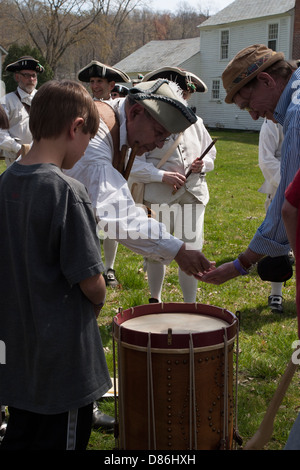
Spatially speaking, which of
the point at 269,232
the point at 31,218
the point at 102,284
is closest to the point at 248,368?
the point at 269,232

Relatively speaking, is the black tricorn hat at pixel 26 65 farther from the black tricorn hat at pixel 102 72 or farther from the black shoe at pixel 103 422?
the black shoe at pixel 103 422

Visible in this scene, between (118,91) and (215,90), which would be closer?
(118,91)

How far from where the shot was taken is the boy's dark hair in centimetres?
229

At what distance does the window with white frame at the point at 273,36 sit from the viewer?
32281 millimetres

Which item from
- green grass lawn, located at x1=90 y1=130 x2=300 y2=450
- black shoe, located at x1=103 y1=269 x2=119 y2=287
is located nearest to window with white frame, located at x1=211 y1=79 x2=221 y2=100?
green grass lawn, located at x1=90 y1=130 x2=300 y2=450

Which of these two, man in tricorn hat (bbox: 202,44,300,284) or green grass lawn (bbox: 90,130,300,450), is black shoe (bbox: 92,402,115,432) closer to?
green grass lawn (bbox: 90,130,300,450)

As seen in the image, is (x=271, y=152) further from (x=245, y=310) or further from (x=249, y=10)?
(x=249, y=10)

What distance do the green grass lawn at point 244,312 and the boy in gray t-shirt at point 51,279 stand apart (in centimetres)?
127

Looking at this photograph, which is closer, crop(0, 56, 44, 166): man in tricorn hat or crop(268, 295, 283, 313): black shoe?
crop(268, 295, 283, 313): black shoe

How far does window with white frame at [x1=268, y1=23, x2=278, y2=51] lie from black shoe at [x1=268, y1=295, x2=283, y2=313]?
29298 millimetres

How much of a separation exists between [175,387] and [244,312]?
323cm

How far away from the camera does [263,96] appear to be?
10.8ft

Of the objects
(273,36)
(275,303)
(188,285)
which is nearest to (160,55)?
(273,36)

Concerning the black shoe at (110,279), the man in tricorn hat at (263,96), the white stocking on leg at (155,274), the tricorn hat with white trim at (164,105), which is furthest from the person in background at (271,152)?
the tricorn hat with white trim at (164,105)
